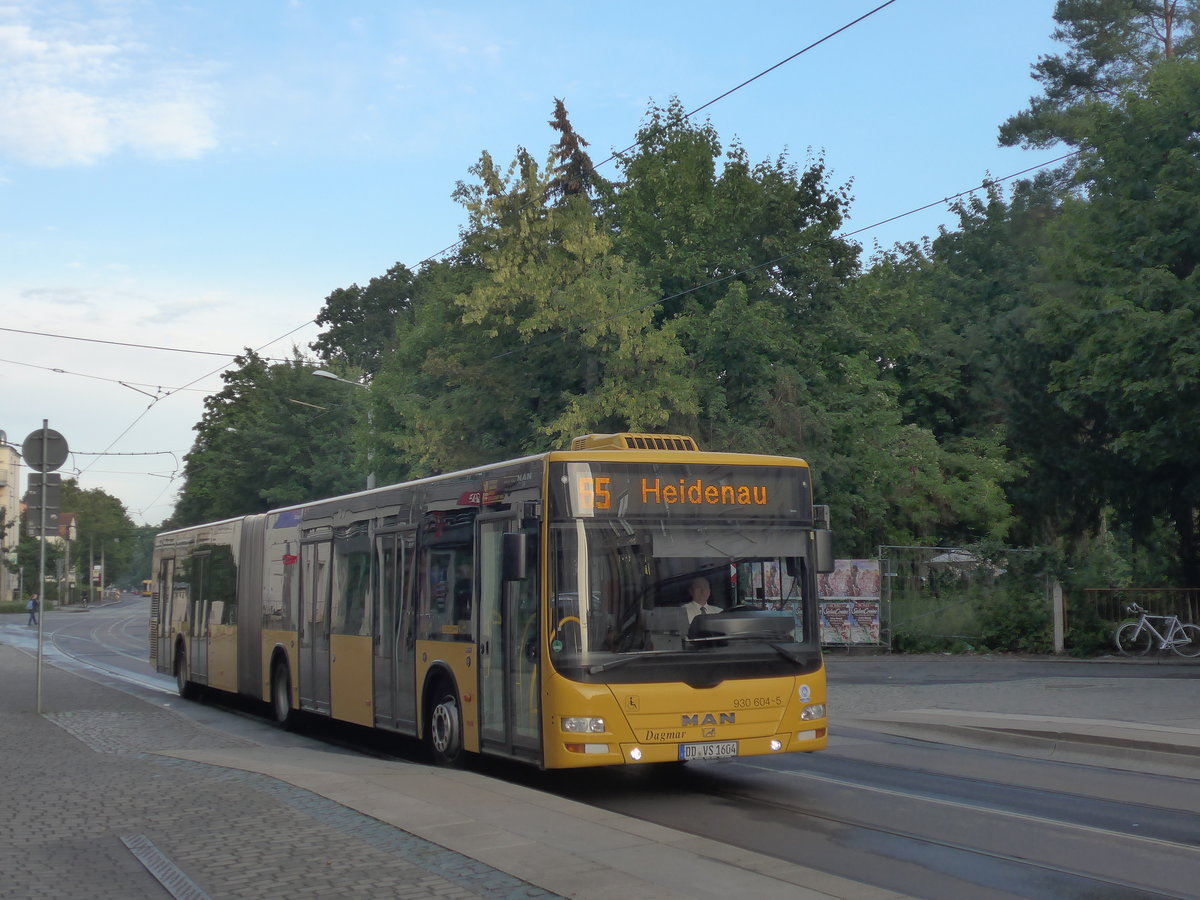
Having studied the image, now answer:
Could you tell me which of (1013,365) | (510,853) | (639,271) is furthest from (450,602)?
(639,271)

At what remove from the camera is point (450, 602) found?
1241 centimetres

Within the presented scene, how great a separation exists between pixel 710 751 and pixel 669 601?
123cm

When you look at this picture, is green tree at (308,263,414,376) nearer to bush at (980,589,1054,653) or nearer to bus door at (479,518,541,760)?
bush at (980,589,1054,653)

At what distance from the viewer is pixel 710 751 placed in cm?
1052

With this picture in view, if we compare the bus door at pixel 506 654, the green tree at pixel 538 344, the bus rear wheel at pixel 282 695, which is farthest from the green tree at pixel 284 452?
the bus door at pixel 506 654

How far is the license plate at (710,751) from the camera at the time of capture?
10438mm

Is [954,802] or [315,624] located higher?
[315,624]

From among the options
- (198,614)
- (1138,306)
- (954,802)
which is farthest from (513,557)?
(1138,306)

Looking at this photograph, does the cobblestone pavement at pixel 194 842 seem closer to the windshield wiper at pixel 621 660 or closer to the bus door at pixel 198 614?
the windshield wiper at pixel 621 660

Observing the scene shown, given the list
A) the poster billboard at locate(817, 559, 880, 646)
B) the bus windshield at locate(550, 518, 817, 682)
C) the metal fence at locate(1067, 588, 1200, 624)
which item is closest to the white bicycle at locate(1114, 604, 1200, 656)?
the metal fence at locate(1067, 588, 1200, 624)

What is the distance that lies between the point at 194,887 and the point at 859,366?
109 ft

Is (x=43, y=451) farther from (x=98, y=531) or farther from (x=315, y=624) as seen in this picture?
(x=98, y=531)

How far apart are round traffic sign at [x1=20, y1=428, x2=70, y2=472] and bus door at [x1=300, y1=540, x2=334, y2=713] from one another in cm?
438

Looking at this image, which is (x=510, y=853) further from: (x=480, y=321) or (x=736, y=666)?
(x=480, y=321)
